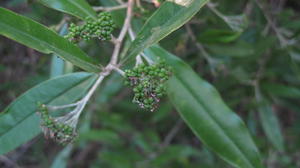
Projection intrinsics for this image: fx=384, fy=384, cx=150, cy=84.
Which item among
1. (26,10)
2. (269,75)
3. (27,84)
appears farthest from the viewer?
(26,10)

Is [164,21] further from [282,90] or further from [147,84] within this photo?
[282,90]

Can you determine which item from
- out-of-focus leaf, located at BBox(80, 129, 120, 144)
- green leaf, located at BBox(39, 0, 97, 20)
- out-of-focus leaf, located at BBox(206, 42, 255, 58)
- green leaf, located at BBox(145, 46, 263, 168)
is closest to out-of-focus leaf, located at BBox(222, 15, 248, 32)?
out-of-focus leaf, located at BBox(206, 42, 255, 58)

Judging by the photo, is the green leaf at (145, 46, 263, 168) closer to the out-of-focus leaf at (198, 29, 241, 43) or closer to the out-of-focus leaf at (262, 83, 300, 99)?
the out-of-focus leaf at (198, 29, 241, 43)

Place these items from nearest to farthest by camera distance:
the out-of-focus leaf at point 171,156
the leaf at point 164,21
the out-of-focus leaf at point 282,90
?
the leaf at point 164,21 < the out-of-focus leaf at point 282,90 < the out-of-focus leaf at point 171,156

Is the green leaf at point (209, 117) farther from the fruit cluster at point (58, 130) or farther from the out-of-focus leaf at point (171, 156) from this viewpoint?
the out-of-focus leaf at point (171, 156)

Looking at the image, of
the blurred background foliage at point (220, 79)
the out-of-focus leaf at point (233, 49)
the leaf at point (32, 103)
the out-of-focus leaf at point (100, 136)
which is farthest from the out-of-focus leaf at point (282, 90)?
the leaf at point (32, 103)

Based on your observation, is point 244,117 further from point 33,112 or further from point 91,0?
point 33,112

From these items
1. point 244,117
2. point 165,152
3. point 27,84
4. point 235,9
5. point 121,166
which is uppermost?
point 27,84

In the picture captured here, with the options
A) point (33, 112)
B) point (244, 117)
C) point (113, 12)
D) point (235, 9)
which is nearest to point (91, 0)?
point (113, 12)
